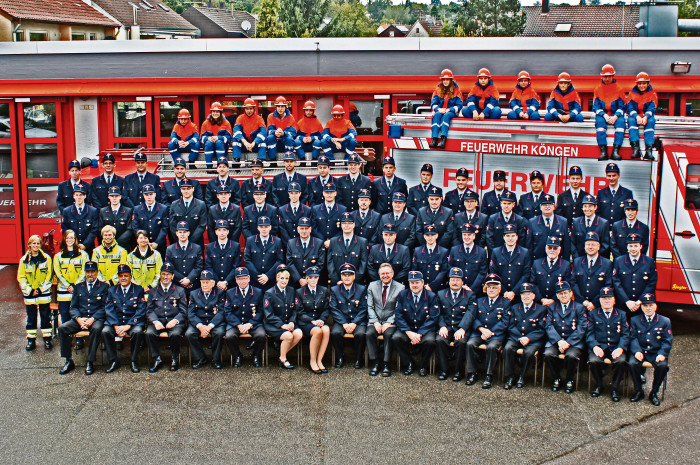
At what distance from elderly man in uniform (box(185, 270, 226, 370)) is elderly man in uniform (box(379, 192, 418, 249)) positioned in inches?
91.3

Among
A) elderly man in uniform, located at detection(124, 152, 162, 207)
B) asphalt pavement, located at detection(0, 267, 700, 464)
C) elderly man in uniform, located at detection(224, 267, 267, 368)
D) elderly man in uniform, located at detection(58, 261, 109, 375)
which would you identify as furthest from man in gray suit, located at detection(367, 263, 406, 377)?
elderly man in uniform, located at detection(124, 152, 162, 207)

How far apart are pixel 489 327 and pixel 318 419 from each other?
2.24 m

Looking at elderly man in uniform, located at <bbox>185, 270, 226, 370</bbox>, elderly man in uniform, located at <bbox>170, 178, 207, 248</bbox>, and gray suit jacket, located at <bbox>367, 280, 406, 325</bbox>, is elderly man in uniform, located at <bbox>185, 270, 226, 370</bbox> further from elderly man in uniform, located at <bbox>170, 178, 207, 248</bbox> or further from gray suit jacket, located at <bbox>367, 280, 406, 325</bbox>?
gray suit jacket, located at <bbox>367, 280, 406, 325</bbox>

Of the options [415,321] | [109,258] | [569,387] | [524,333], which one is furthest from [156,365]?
[569,387]

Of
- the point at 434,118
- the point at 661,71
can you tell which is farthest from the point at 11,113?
the point at 661,71

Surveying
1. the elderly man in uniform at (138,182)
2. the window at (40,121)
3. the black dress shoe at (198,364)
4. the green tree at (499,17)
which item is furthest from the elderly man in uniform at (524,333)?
the green tree at (499,17)

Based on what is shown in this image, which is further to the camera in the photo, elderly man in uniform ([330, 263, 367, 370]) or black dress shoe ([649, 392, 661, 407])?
elderly man in uniform ([330, 263, 367, 370])

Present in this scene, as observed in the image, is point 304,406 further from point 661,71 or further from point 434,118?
point 661,71

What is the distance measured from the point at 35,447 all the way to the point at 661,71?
1079 cm

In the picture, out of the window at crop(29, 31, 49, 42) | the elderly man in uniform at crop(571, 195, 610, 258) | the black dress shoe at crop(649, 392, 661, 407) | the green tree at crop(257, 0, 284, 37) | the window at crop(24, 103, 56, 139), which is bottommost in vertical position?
the black dress shoe at crop(649, 392, 661, 407)

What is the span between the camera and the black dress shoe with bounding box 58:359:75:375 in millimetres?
8605

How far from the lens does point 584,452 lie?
22.2 ft

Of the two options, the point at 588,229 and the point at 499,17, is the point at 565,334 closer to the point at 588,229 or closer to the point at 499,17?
the point at 588,229

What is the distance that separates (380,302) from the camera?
8930 mm
